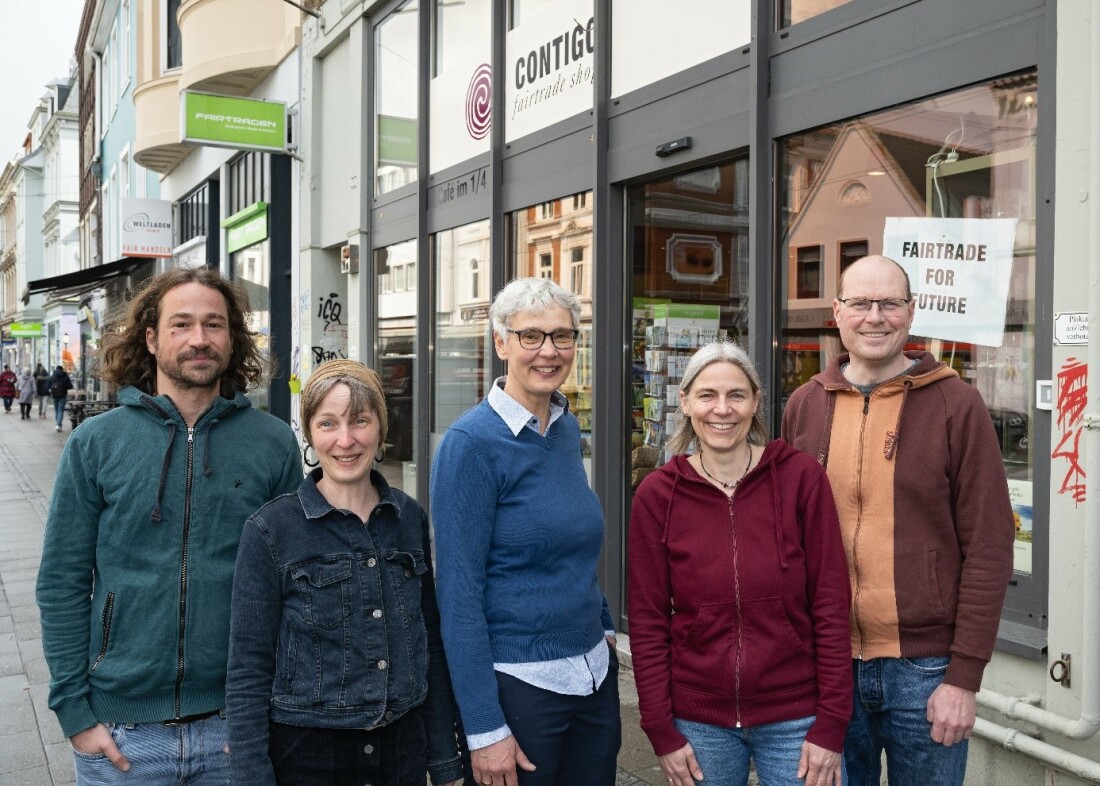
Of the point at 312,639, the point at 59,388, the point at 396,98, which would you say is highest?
the point at 396,98

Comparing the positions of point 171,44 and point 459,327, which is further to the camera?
point 171,44

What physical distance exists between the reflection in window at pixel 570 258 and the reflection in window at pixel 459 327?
576 millimetres

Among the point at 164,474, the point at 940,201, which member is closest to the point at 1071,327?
the point at 940,201

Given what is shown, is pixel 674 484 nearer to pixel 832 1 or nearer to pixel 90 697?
pixel 90 697

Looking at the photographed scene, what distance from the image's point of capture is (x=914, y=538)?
98.7 inches

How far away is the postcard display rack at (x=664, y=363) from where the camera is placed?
19.1 feet

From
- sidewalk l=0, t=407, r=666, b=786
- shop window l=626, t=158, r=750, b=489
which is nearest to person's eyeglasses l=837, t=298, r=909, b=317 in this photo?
sidewalk l=0, t=407, r=666, b=786

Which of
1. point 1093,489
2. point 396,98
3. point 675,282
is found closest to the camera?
point 1093,489

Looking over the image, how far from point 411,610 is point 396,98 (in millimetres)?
7694

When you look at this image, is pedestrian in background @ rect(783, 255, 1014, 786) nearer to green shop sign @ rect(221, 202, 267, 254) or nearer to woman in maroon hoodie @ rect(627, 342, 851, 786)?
woman in maroon hoodie @ rect(627, 342, 851, 786)

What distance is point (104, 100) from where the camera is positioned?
2783cm

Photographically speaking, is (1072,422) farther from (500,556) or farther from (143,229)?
(143,229)

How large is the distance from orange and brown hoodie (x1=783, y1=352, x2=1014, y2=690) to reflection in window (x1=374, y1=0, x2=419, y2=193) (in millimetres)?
6927

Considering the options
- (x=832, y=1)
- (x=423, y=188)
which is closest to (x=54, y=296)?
(x=423, y=188)
